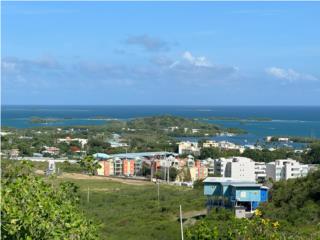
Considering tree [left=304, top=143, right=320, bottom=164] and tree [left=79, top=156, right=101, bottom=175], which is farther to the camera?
tree [left=304, top=143, right=320, bottom=164]

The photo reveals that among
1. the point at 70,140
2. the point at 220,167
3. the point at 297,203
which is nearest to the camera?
the point at 297,203

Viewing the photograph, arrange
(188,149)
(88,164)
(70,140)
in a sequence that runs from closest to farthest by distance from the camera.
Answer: (88,164) → (188,149) → (70,140)

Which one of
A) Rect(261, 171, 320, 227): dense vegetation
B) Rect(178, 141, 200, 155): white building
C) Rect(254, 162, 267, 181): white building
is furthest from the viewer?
Rect(178, 141, 200, 155): white building

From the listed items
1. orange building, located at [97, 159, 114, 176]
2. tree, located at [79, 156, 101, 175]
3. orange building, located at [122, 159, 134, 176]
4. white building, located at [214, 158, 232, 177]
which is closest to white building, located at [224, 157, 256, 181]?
white building, located at [214, 158, 232, 177]

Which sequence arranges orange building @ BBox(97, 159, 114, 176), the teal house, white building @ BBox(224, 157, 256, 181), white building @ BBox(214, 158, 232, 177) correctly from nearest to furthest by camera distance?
1. the teal house
2. white building @ BBox(224, 157, 256, 181)
3. white building @ BBox(214, 158, 232, 177)
4. orange building @ BBox(97, 159, 114, 176)

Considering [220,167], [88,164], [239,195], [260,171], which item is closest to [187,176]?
[220,167]

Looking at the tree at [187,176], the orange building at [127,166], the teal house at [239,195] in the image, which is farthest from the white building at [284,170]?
the teal house at [239,195]

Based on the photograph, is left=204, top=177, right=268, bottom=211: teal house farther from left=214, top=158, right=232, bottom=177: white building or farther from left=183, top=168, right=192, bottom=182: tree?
left=183, top=168, right=192, bottom=182: tree

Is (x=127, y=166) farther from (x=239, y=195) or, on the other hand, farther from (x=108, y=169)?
(x=239, y=195)

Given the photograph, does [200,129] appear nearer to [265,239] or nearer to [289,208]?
[289,208]
